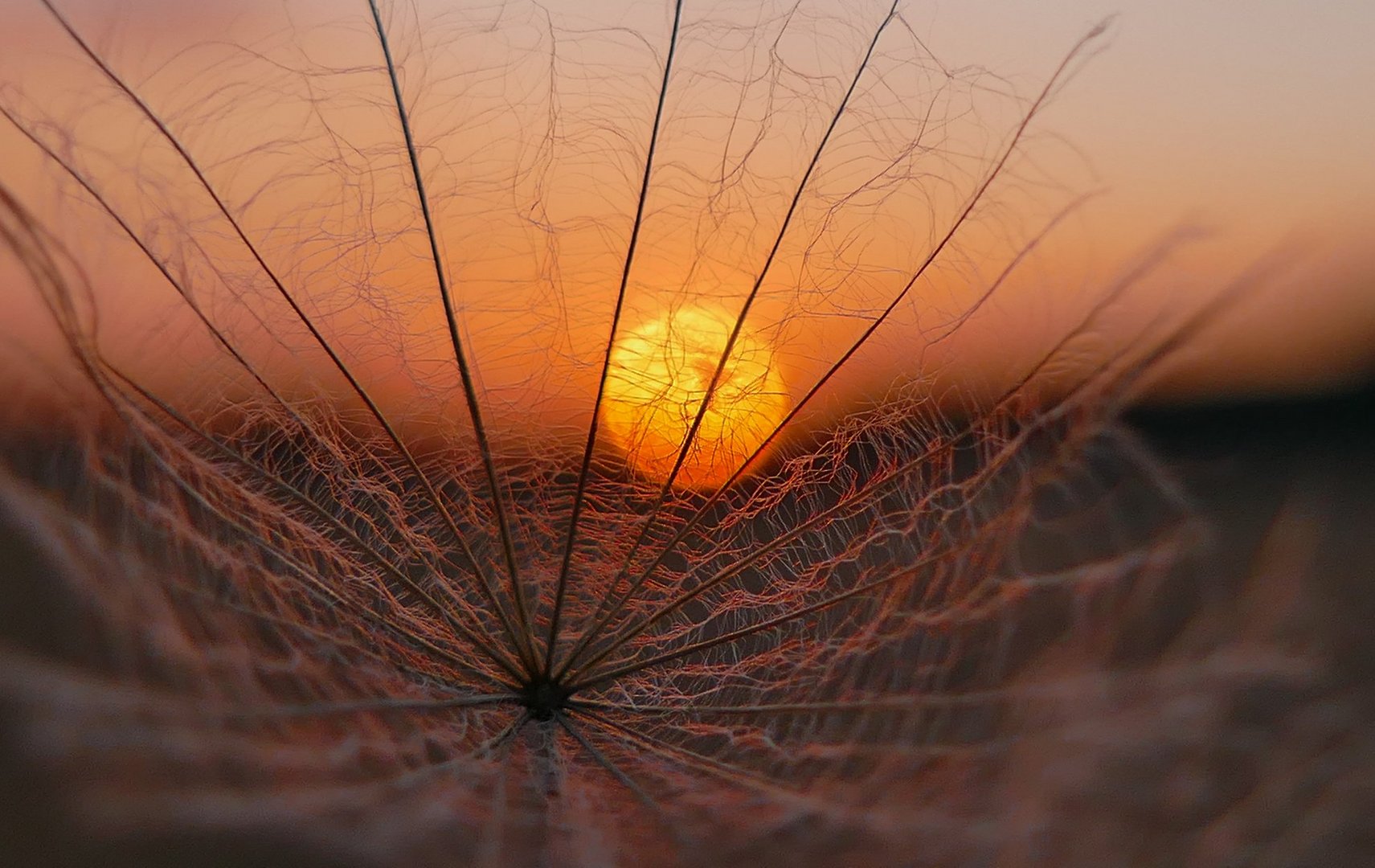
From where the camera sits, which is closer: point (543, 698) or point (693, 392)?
point (543, 698)

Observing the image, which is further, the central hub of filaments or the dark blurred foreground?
the central hub of filaments

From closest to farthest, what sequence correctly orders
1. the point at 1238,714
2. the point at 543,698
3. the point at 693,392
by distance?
1. the point at 1238,714
2. the point at 543,698
3. the point at 693,392

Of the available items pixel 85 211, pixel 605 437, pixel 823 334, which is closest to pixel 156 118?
pixel 85 211

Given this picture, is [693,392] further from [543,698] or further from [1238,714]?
[1238,714]

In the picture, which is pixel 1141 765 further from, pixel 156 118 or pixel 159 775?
pixel 156 118

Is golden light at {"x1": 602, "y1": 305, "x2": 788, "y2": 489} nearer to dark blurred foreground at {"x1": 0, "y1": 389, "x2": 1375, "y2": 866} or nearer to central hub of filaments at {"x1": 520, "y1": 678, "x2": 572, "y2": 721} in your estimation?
central hub of filaments at {"x1": 520, "y1": 678, "x2": 572, "y2": 721}

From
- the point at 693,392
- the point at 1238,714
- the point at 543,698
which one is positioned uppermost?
the point at 693,392

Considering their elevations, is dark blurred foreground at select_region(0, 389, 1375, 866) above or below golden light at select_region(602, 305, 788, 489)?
below

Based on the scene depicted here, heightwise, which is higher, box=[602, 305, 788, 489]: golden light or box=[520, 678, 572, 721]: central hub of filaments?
box=[602, 305, 788, 489]: golden light

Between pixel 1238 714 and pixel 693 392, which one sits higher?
pixel 693 392
